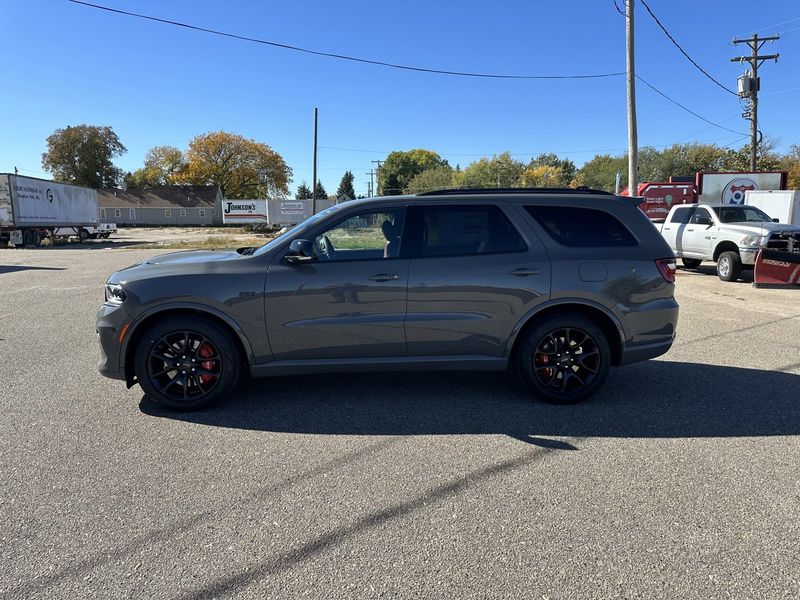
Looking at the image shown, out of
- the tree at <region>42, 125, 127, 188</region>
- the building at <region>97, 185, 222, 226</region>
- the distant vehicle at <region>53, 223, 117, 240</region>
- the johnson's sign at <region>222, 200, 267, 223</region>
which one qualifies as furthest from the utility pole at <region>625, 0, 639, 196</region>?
the tree at <region>42, 125, 127, 188</region>

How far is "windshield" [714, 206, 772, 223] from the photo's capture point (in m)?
13.3

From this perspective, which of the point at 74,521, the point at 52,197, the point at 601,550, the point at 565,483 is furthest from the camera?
the point at 52,197

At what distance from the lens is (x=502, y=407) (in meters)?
4.47

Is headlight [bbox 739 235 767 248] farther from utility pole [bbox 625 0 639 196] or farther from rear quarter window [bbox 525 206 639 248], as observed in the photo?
rear quarter window [bbox 525 206 639 248]

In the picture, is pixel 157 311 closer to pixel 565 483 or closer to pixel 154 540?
pixel 154 540

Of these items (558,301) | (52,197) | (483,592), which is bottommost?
(483,592)

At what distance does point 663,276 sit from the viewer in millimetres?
4551

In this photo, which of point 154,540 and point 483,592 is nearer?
point 483,592

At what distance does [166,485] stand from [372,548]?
4.72ft

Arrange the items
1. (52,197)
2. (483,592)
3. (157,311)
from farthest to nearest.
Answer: (52,197)
(157,311)
(483,592)

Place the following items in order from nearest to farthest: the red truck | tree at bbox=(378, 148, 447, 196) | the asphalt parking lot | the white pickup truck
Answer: the asphalt parking lot
the white pickup truck
the red truck
tree at bbox=(378, 148, 447, 196)

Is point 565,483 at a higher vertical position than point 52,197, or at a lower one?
lower

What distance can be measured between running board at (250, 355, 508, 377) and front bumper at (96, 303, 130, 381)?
1060 millimetres

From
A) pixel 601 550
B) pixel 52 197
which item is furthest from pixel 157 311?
pixel 52 197
